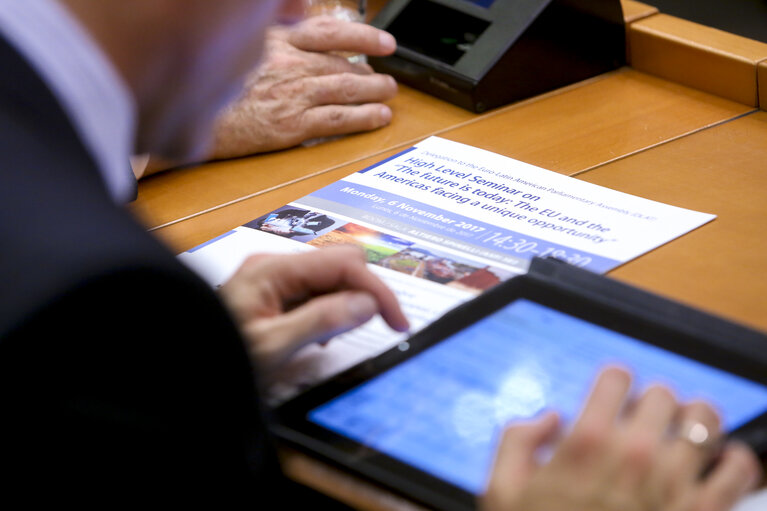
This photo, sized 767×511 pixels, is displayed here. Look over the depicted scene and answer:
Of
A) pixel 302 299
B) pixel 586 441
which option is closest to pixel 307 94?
pixel 302 299

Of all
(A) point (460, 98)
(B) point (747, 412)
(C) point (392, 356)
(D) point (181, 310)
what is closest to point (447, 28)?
(A) point (460, 98)

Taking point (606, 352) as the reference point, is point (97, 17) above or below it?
above

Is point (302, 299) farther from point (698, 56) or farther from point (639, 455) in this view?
point (698, 56)

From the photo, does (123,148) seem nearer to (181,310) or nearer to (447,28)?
(181,310)

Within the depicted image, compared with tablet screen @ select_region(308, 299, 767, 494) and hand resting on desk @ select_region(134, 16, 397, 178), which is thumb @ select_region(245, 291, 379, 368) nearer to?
tablet screen @ select_region(308, 299, 767, 494)

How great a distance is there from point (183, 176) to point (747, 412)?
818 mm

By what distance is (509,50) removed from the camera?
4.40ft

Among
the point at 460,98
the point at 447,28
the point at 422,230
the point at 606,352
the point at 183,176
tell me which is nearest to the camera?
the point at 606,352

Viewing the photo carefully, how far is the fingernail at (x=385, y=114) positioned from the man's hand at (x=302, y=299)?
52 centimetres

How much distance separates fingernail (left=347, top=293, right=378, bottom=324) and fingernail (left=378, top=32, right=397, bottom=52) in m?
0.70

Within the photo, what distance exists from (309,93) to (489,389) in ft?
2.38

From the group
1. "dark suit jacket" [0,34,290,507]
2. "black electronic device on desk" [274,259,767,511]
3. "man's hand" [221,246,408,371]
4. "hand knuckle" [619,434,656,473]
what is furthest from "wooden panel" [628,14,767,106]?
"dark suit jacket" [0,34,290,507]

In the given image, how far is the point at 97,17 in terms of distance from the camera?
1.81 ft

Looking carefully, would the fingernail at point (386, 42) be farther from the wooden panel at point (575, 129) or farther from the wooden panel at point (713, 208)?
the wooden panel at point (713, 208)
